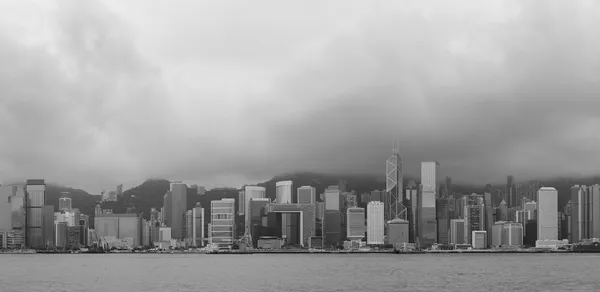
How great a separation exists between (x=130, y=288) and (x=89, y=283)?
59.6ft

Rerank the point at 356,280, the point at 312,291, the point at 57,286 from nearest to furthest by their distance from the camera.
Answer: the point at 312,291
the point at 57,286
the point at 356,280

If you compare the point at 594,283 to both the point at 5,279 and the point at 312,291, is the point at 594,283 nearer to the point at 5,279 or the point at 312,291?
the point at 312,291

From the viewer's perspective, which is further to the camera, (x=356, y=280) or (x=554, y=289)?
(x=356, y=280)

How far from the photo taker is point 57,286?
133000 millimetres

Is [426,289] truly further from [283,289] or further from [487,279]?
[487,279]

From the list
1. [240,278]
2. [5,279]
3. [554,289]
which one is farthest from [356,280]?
[5,279]

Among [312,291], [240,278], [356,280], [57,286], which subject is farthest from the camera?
[240,278]

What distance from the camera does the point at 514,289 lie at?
122m

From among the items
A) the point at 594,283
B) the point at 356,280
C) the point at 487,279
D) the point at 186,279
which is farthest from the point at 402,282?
the point at 186,279

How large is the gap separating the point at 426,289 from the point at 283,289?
2108 centimetres

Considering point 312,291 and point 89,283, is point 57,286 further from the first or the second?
point 312,291

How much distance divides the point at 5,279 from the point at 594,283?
105 metres

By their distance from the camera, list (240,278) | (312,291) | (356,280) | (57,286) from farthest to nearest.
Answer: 1. (240,278)
2. (356,280)
3. (57,286)
4. (312,291)

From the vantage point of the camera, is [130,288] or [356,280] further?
[356,280]
